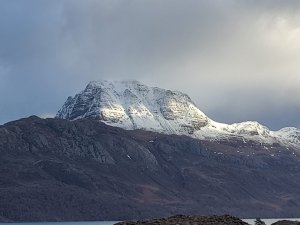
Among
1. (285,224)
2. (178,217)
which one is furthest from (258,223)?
(178,217)

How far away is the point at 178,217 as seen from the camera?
235ft

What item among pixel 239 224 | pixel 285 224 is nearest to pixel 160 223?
pixel 239 224

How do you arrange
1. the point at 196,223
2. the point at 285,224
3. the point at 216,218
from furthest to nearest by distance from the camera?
the point at 285,224, the point at 216,218, the point at 196,223

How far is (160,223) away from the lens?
67.2 m

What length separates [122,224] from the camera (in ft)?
233

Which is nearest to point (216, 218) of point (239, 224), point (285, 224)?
point (239, 224)

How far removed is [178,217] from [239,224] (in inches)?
253

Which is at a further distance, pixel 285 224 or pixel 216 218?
pixel 285 224

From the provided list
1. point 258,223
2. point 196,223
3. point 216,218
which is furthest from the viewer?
point 258,223

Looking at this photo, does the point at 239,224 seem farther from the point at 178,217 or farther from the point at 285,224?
the point at 285,224

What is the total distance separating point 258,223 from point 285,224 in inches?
1351

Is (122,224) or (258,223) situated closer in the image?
(122,224)

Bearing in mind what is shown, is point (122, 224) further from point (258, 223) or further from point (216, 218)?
point (258, 223)

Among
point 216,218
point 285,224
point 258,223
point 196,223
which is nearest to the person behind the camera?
point 196,223
